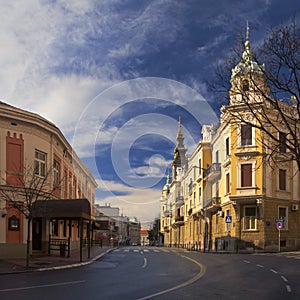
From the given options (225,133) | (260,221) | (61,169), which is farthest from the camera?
(225,133)

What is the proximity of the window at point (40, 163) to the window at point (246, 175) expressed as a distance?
2046cm

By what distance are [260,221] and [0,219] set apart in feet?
81.2

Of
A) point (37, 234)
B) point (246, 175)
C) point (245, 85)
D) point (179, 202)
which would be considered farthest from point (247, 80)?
point (179, 202)

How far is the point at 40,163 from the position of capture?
32719 mm

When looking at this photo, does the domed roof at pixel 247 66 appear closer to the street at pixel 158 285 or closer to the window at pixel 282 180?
the street at pixel 158 285

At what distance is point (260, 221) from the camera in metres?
45.3

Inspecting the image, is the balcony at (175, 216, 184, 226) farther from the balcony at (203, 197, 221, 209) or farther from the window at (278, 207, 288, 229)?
the window at (278, 207, 288, 229)

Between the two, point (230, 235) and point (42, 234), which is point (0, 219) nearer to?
point (42, 234)

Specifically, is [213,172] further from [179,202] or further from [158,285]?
[158,285]

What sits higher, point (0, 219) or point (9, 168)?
point (9, 168)

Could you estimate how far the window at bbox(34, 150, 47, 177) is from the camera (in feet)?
105

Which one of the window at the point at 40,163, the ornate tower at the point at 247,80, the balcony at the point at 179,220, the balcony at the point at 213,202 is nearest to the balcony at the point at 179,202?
the balcony at the point at 179,220

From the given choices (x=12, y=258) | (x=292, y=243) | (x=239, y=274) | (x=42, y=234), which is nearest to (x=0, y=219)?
(x=12, y=258)

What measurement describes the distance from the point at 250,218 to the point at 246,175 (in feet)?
12.8
